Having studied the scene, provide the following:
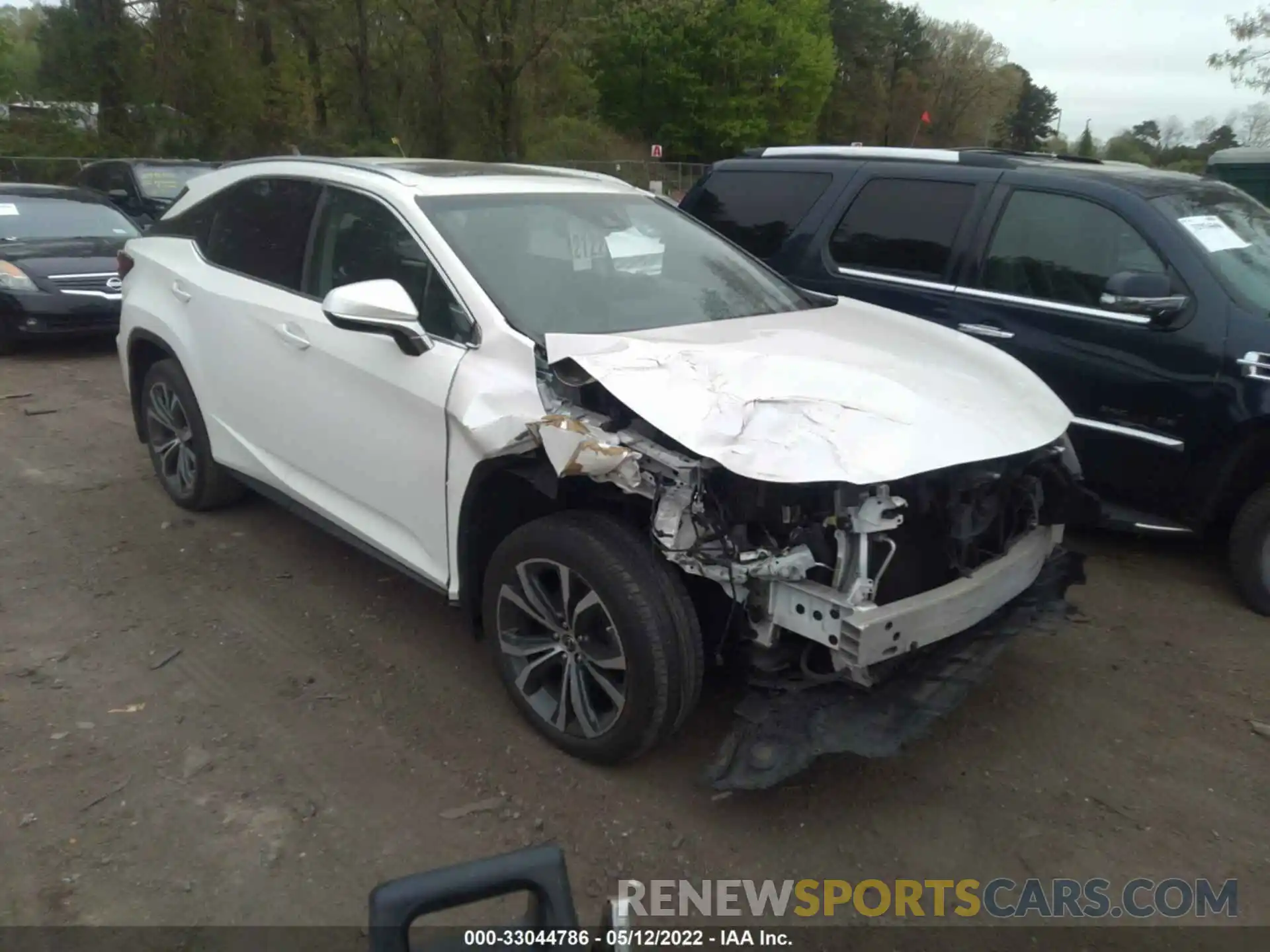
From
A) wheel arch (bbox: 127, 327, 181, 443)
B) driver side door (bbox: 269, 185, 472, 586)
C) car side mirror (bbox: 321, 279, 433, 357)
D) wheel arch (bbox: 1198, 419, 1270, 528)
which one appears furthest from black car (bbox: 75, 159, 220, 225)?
wheel arch (bbox: 1198, 419, 1270, 528)

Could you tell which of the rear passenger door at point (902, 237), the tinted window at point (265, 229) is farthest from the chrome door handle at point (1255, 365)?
the tinted window at point (265, 229)

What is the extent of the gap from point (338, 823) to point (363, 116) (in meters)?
28.3

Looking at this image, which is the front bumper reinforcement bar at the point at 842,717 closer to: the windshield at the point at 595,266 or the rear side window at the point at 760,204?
the windshield at the point at 595,266

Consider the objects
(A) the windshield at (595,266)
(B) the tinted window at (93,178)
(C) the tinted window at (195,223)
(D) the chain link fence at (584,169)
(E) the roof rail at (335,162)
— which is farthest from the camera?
(D) the chain link fence at (584,169)

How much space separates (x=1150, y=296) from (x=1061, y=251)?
Answer: 609mm

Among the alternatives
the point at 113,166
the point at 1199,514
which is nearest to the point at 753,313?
the point at 1199,514

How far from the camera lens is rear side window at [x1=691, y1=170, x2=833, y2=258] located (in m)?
6.12

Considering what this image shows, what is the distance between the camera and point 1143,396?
4660 mm

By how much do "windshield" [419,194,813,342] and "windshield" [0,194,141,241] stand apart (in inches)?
304

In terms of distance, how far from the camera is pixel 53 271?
909 cm

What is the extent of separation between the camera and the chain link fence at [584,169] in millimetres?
22438

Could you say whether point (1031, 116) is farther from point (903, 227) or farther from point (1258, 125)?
point (903, 227)

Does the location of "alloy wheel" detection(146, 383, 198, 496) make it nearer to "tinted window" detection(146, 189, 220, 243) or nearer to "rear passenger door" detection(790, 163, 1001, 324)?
"tinted window" detection(146, 189, 220, 243)

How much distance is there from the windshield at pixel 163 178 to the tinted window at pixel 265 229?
9889 mm
